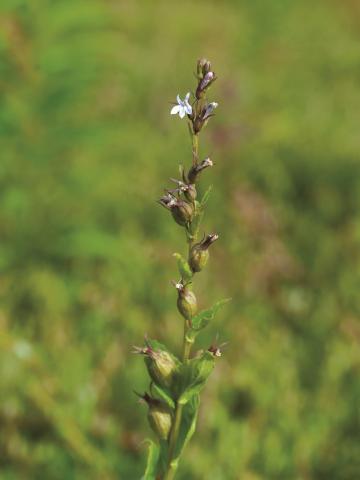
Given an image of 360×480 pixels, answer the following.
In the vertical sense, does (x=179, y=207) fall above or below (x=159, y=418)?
above

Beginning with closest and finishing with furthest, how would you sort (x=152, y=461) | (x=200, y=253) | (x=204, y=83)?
(x=204, y=83), (x=200, y=253), (x=152, y=461)

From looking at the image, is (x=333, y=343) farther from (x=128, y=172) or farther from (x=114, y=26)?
(x=114, y=26)

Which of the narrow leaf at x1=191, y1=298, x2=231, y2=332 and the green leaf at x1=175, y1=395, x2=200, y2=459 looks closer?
the narrow leaf at x1=191, y1=298, x2=231, y2=332

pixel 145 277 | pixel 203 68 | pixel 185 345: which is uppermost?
pixel 145 277

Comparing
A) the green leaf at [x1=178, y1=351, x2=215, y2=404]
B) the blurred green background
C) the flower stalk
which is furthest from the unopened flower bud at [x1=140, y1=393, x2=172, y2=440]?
the blurred green background

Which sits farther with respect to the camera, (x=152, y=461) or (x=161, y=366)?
(x=152, y=461)

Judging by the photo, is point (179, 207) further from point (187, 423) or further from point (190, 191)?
point (187, 423)

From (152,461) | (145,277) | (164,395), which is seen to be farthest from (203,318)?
(145,277)

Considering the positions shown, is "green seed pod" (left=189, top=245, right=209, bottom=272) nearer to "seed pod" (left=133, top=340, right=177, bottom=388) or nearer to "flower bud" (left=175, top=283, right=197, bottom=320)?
"flower bud" (left=175, top=283, right=197, bottom=320)

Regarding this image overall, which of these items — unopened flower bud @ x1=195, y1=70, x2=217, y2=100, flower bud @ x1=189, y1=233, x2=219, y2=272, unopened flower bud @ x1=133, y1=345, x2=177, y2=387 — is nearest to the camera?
unopened flower bud @ x1=195, y1=70, x2=217, y2=100

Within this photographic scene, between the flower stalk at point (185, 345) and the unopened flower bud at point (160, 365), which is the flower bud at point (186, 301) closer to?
the flower stalk at point (185, 345)
